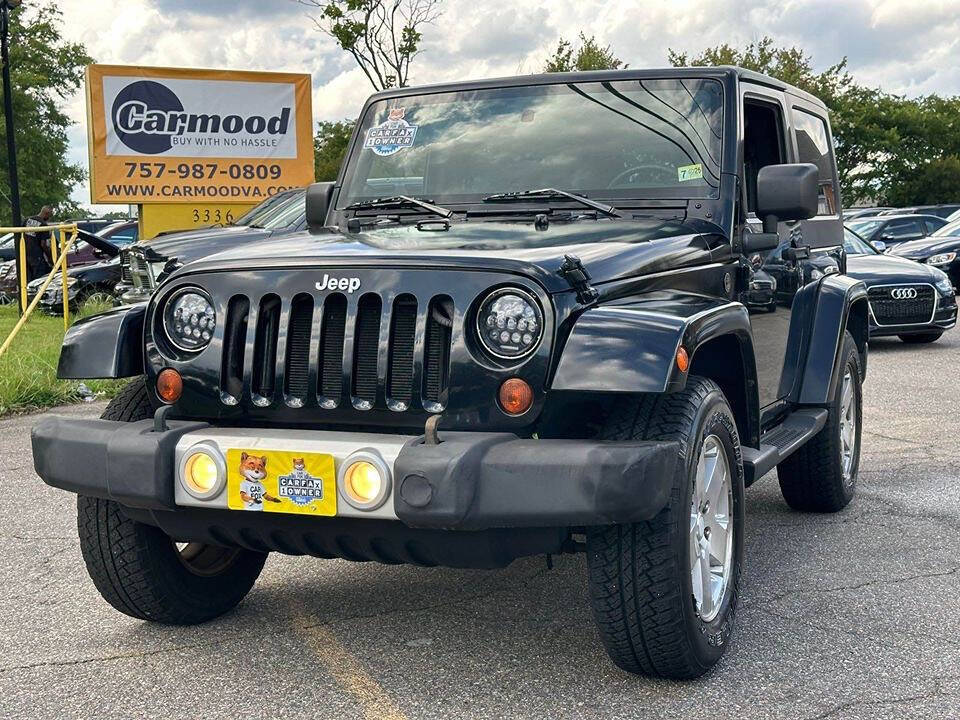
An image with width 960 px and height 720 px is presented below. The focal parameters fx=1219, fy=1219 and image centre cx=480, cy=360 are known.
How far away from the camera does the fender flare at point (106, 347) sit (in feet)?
12.2

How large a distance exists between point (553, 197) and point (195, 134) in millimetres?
13499

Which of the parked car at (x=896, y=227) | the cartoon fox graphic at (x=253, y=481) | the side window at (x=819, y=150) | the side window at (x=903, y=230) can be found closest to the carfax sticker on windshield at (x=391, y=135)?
the side window at (x=819, y=150)

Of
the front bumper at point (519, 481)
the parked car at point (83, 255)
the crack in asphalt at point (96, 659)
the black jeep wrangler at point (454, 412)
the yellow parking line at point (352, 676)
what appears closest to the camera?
the front bumper at point (519, 481)

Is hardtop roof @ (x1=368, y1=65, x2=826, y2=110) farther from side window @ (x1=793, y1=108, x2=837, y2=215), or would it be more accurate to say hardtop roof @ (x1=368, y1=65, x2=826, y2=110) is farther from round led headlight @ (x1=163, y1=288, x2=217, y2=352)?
round led headlight @ (x1=163, y1=288, x2=217, y2=352)

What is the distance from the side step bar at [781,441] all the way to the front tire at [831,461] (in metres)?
0.23

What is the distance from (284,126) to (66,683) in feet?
47.6

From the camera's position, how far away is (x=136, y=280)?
11953mm

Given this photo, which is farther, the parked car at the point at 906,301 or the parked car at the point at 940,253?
the parked car at the point at 940,253

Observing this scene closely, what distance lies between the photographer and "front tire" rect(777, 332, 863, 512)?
5.43 m

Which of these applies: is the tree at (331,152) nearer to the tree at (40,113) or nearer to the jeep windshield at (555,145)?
the tree at (40,113)

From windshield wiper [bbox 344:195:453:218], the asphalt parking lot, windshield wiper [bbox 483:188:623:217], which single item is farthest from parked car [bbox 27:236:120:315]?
windshield wiper [bbox 483:188:623:217]

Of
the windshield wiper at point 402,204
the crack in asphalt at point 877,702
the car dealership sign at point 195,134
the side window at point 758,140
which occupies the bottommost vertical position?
the crack in asphalt at point 877,702

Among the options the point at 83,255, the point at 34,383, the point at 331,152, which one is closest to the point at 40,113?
the point at 331,152

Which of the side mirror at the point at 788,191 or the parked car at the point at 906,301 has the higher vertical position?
the side mirror at the point at 788,191
